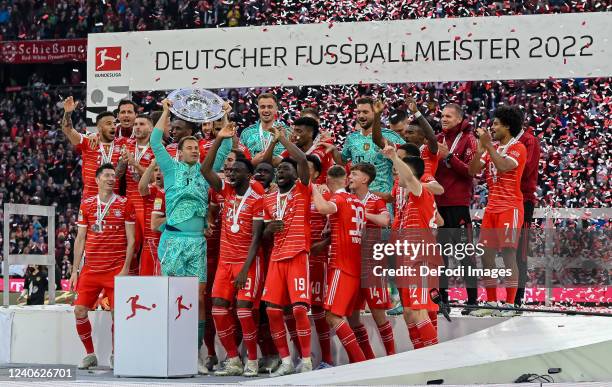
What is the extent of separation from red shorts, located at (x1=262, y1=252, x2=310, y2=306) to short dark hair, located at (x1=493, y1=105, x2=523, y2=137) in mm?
2006

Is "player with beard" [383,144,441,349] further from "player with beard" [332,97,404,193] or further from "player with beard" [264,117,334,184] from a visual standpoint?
"player with beard" [264,117,334,184]

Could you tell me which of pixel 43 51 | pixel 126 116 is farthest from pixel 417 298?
pixel 43 51

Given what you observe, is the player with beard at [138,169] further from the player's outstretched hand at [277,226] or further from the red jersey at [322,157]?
the player's outstretched hand at [277,226]

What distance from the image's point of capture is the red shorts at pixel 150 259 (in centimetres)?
993

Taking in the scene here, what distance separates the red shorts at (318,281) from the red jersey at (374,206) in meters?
0.60

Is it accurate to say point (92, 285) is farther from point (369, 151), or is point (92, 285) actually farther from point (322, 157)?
point (369, 151)

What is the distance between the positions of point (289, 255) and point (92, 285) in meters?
2.06

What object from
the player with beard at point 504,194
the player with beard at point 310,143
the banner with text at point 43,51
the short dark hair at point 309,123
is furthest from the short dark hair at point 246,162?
the banner with text at point 43,51

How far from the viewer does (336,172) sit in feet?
29.8

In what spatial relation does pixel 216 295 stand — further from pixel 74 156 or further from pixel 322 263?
pixel 74 156

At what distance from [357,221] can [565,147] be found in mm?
11064

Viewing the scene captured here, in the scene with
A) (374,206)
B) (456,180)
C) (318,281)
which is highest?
(456,180)

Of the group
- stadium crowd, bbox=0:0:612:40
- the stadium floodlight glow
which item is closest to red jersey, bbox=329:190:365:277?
the stadium floodlight glow

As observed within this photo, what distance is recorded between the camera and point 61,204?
24.8 meters
